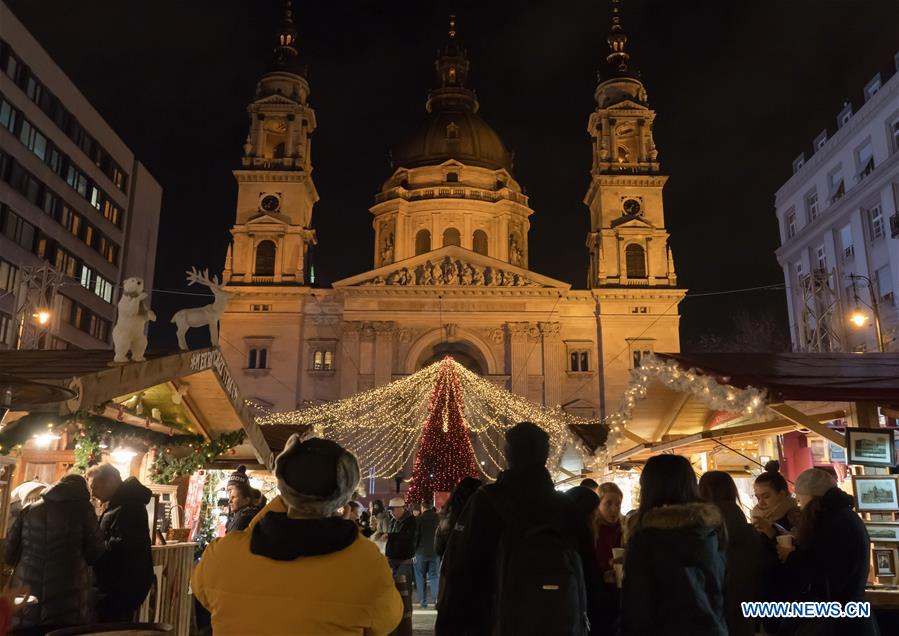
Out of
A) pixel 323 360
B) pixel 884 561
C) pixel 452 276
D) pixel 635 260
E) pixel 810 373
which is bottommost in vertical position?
pixel 884 561

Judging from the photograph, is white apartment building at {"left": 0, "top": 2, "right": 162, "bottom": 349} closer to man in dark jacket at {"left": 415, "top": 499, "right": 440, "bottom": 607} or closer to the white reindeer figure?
the white reindeer figure

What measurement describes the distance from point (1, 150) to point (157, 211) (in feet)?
68.8

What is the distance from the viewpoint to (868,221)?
36688 millimetres

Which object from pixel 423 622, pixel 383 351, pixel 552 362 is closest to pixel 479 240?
pixel 552 362

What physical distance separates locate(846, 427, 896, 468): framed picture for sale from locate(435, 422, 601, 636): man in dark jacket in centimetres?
457

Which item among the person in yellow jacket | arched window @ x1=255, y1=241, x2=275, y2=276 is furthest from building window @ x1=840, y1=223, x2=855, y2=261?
the person in yellow jacket

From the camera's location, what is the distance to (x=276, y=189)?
43688 mm

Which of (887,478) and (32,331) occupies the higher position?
(32,331)

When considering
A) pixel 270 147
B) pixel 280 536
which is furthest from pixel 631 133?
pixel 280 536

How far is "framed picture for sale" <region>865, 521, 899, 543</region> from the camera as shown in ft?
23.4

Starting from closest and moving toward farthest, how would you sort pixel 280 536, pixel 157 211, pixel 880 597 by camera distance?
pixel 280 536
pixel 880 597
pixel 157 211

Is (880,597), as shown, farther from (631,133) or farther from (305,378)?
(631,133)

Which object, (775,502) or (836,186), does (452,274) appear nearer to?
(836,186)

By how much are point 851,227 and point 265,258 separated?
3055 cm
